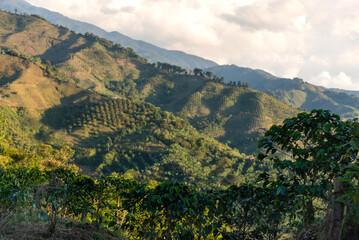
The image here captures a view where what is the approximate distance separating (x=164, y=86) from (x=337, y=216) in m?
165

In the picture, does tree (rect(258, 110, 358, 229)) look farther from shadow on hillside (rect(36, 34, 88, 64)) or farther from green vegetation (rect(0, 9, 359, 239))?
shadow on hillside (rect(36, 34, 88, 64))

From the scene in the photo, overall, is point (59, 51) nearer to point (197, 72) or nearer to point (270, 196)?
point (197, 72)

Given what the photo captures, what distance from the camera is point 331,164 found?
13.8ft

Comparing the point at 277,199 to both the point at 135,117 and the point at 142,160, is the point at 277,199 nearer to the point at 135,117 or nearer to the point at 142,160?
the point at 142,160

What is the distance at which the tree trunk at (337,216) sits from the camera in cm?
324

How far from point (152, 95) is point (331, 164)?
527 feet

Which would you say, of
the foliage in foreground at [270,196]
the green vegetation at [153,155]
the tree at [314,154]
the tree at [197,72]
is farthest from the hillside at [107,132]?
the tree at [197,72]

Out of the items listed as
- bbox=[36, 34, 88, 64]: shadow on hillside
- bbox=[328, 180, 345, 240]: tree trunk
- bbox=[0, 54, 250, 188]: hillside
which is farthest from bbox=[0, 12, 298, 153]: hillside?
bbox=[328, 180, 345, 240]: tree trunk

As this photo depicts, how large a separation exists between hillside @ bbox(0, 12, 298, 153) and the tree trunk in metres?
113

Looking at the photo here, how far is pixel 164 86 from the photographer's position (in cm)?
16562

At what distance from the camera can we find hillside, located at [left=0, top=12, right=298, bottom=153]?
424 ft

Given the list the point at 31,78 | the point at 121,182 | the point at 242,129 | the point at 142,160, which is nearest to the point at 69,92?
the point at 31,78

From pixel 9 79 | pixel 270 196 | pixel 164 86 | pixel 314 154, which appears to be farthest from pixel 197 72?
pixel 314 154

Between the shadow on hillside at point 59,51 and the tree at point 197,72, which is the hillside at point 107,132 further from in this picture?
the tree at point 197,72
